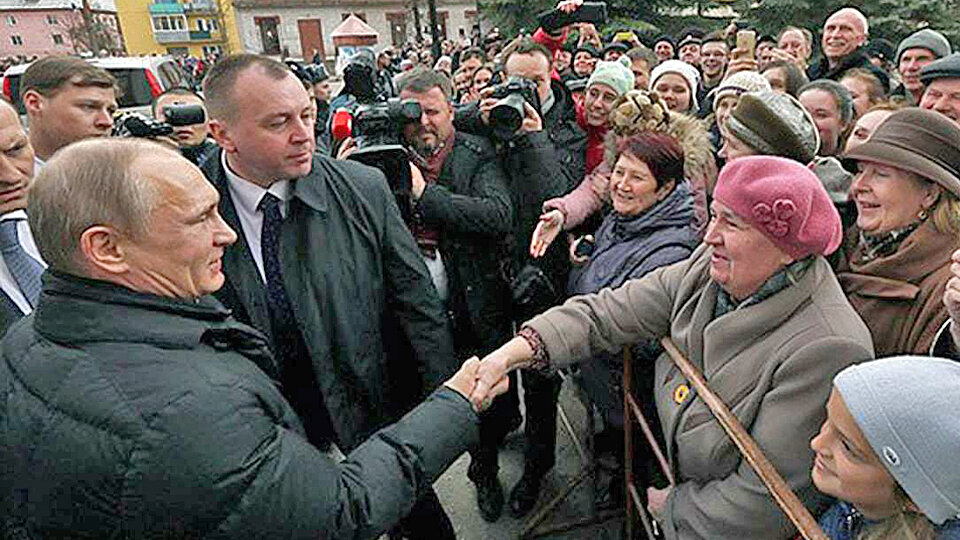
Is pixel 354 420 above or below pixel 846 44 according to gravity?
below

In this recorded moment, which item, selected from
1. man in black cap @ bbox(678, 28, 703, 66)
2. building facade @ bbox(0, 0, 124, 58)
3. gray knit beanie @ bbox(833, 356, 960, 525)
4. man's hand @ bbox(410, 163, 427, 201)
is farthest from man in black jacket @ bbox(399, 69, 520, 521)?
building facade @ bbox(0, 0, 124, 58)

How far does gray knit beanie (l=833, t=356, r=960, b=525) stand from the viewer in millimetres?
1112

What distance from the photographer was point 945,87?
3.14 meters

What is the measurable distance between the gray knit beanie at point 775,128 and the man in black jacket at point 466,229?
107cm

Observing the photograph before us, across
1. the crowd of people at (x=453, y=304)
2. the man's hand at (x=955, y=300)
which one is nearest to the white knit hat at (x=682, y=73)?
the crowd of people at (x=453, y=304)

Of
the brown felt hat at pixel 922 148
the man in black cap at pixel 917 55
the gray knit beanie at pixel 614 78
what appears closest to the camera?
the brown felt hat at pixel 922 148

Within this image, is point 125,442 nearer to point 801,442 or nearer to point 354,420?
point 354,420

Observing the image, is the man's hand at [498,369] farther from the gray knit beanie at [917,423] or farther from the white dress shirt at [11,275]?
the white dress shirt at [11,275]

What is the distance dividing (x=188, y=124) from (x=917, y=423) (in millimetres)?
2651

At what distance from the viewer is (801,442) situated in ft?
4.98

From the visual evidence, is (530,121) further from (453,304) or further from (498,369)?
(498,369)

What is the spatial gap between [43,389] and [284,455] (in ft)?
1.52

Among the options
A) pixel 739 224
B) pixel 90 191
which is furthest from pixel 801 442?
pixel 90 191

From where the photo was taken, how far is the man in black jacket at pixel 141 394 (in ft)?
3.59
